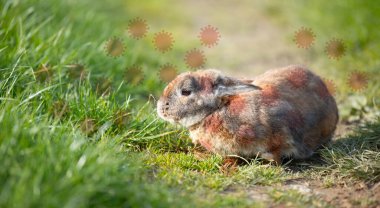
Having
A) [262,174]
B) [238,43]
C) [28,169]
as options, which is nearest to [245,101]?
[262,174]

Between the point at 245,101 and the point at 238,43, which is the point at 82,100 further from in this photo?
the point at 238,43

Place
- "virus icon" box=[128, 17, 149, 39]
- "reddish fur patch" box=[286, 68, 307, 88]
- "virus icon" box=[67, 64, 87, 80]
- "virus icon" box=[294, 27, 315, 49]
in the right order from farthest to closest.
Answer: "virus icon" box=[294, 27, 315, 49]
"virus icon" box=[128, 17, 149, 39]
"virus icon" box=[67, 64, 87, 80]
"reddish fur patch" box=[286, 68, 307, 88]

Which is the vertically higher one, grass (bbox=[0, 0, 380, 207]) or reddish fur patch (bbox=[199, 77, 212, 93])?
reddish fur patch (bbox=[199, 77, 212, 93])

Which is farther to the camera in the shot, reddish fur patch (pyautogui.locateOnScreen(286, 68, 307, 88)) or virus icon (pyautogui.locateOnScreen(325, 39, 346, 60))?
virus icon (pyautogui.locateOnScreen(325, 39, 346, 60))

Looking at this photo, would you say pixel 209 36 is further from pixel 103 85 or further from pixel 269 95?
pixel 269 95

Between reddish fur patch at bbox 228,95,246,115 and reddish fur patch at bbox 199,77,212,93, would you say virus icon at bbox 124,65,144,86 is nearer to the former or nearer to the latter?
reddish fur patch at bbox 199,77,212,93

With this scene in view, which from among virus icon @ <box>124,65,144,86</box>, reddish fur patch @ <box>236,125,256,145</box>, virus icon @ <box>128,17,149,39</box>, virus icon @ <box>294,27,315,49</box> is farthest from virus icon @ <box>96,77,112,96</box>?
virus icon @ <box>294,27,315,49</box>

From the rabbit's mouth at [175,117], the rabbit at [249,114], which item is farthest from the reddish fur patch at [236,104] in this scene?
the rabbit's mouth at [175,117]
